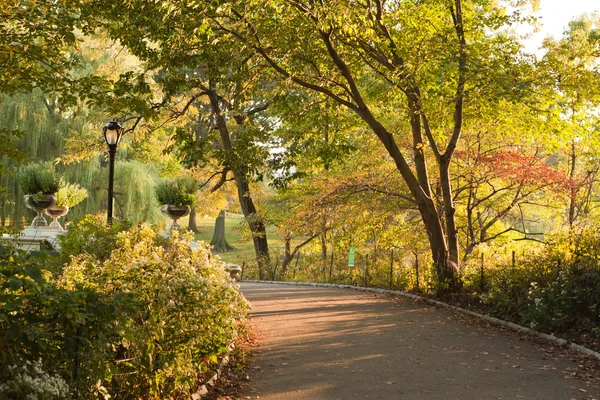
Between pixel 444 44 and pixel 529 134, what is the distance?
4950 mm

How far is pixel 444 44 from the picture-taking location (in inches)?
538

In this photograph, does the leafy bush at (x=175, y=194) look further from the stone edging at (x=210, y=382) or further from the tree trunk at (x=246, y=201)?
the stone edging at (x=210, y=382)

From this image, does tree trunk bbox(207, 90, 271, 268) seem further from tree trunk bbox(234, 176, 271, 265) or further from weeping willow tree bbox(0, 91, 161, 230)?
weeping willow tree bbox(0, 91, 161, 230)

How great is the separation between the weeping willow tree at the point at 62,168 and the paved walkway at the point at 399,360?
41.7 feet

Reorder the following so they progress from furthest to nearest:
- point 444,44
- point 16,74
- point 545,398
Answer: point 444,44 → point 16,74 → point 545,398

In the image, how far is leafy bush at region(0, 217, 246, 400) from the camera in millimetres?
4219

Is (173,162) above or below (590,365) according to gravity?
above

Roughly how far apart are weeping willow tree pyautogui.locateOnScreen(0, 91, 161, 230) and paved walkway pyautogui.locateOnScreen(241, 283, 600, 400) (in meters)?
12.7

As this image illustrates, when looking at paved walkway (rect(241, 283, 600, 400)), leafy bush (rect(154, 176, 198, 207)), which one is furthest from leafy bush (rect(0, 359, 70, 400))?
leafy bush (rect(154, 176, 198, 207))

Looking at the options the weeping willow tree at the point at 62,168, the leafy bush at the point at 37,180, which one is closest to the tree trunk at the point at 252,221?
the weeping willow tree at the point at 62,168

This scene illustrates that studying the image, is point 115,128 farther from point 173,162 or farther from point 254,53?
point 173,162

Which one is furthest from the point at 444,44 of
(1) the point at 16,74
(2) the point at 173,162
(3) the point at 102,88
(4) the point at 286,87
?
(2) the point at 173,162

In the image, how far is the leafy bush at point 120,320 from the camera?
422cm

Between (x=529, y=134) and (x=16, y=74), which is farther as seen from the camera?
(x=529, y=134)
